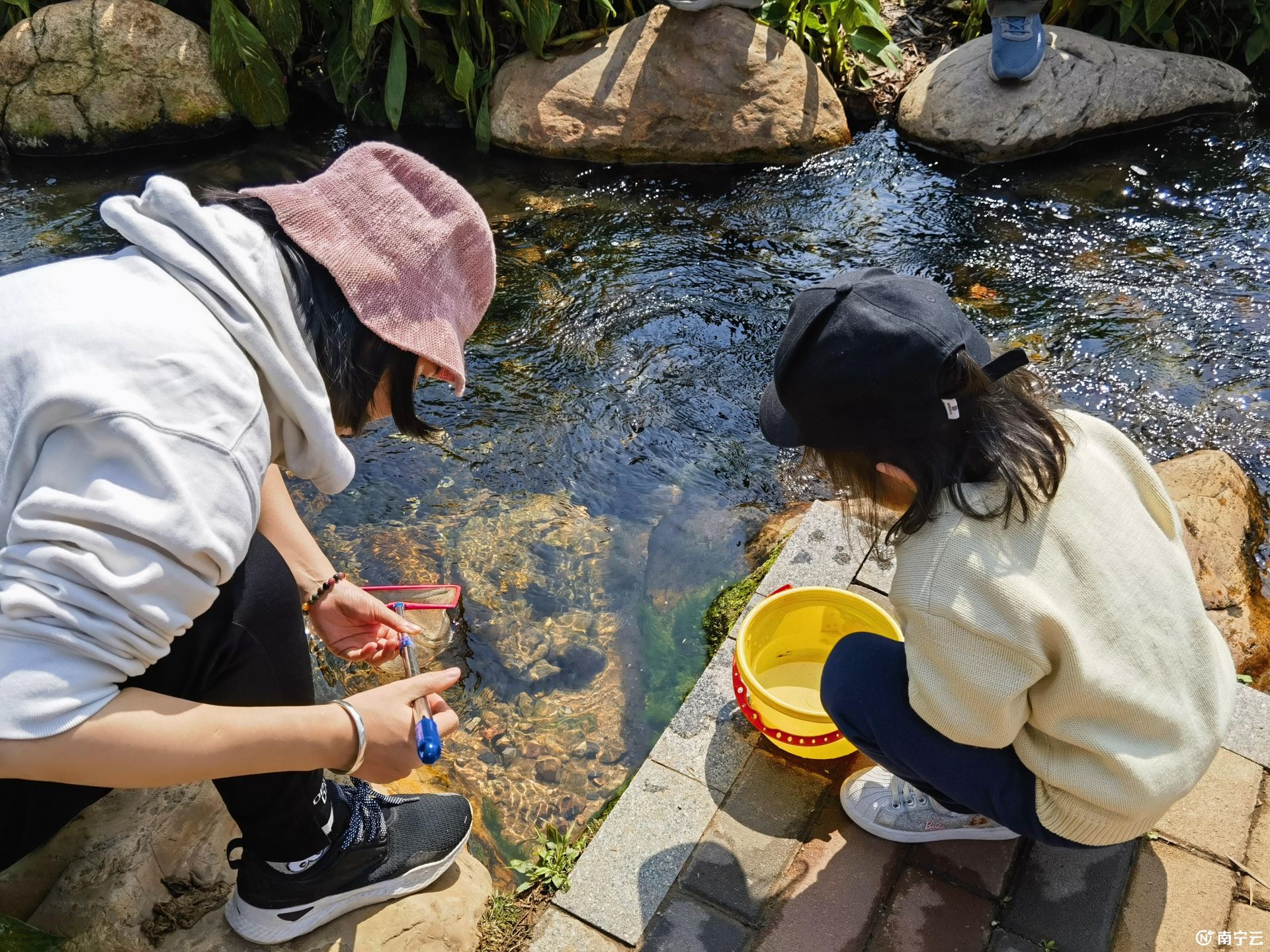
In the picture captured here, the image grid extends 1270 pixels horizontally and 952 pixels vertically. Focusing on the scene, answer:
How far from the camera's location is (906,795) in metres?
1.96

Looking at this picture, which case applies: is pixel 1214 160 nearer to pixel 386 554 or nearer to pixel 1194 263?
pixel 1194 263

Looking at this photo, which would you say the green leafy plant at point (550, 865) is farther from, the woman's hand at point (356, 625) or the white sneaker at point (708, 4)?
the white sneaker at point (708, 4)

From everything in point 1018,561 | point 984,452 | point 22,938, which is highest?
point 984,452

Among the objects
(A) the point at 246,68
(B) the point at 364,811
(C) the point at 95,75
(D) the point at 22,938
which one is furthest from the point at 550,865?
(C) the point at 95,75

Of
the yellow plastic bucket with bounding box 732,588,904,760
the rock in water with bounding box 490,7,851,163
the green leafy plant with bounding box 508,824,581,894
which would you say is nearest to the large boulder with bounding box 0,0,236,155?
the rock in water with bounding box 490,7,851,163

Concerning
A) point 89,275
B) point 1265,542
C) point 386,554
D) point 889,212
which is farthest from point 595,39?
point 89,275

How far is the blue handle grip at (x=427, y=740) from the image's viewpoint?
153 cm

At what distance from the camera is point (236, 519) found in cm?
127

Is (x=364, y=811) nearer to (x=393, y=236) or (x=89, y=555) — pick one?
(x=89, y=555)

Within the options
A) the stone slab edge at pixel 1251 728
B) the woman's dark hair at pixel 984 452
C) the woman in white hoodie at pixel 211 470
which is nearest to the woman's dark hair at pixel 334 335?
the woman in white hoodie at pixel 211 470

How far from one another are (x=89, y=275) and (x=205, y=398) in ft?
0.86

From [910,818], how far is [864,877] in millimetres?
156

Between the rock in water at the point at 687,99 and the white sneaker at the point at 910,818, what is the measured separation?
4.11 meters

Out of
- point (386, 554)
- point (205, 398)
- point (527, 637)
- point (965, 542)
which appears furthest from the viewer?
point (386, 554)
